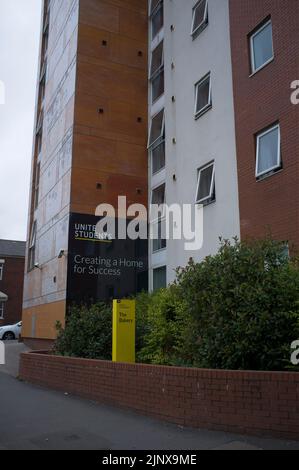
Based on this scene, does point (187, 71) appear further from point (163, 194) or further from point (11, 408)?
point (11, 408)

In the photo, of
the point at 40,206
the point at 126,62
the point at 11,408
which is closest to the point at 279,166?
the point at 11,408

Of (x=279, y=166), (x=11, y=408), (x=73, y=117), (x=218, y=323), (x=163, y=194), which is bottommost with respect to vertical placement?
(x=11, y=408)

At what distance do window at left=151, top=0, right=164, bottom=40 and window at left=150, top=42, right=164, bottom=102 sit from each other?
2.95 feet

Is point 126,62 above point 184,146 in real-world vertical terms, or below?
above

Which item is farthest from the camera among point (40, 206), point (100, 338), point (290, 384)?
point (40, 206)

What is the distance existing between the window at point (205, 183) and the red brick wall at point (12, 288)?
110ft

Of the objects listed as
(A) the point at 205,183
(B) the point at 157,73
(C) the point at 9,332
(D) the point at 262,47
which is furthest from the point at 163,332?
(C) the point at 9,332

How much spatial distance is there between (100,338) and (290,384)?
584cm

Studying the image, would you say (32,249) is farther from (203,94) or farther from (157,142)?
(203,94)

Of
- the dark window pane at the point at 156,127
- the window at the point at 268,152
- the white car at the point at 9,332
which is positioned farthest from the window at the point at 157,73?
the white car at the point at 9,332

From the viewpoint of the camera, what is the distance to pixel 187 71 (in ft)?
57.5

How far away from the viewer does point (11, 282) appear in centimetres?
4819

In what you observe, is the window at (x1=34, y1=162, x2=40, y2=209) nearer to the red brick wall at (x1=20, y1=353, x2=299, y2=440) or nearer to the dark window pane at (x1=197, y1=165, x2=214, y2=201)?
the dark window pane at (x1=197, y1=165, x2=214, y2=201)

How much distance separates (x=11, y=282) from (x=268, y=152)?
129 feet
